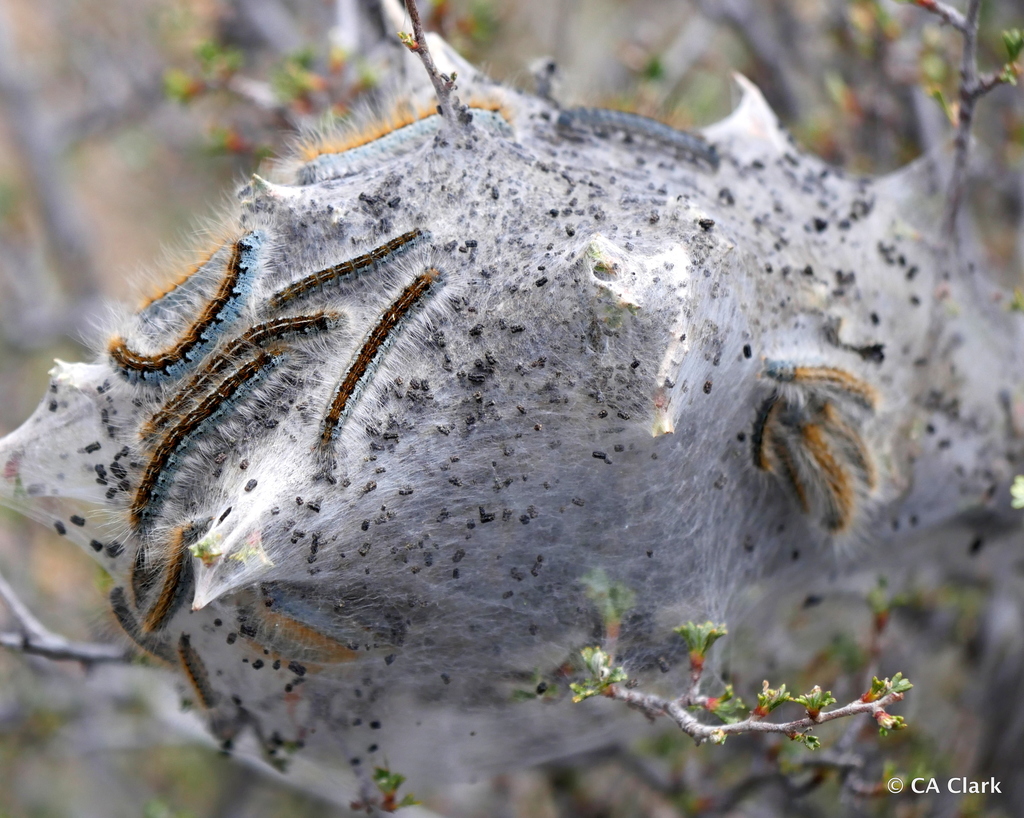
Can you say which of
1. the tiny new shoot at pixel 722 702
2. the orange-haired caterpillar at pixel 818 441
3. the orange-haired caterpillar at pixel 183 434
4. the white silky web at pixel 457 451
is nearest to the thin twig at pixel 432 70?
the white silky web at pixel 457 451

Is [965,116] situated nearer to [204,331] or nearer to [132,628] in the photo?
[204,331]

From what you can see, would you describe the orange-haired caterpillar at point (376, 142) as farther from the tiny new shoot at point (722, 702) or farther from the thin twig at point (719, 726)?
the thin twig at point (719, 726)

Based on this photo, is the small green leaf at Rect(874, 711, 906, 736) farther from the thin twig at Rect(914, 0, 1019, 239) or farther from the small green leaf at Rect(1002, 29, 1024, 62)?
the small green leaf at Rect(1002, 29, 1024, 62)

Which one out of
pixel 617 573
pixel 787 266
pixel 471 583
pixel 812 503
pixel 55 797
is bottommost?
pixel 55 797

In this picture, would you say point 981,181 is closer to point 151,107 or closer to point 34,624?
point 34,624

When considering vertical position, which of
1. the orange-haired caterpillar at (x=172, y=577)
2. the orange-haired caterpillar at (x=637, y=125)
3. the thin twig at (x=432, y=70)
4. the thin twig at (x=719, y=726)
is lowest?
the orange-haired caterpillar at (x=172, y=577)

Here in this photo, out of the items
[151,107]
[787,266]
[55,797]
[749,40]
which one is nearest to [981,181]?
[749,40]
